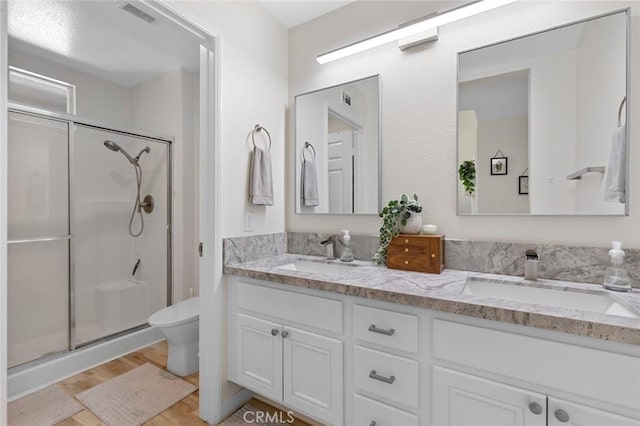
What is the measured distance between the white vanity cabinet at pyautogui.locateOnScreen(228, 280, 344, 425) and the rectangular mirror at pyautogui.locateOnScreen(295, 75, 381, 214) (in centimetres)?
71

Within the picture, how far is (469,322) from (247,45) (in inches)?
72.0

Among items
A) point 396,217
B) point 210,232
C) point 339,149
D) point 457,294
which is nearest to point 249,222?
point 210,232

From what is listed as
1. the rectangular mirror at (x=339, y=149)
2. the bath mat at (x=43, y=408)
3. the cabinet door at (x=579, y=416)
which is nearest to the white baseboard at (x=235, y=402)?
the bath mat at (x=43, y=408)

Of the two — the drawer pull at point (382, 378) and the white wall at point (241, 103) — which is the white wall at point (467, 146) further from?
the white wall at point (241, 103)

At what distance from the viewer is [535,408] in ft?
2.89

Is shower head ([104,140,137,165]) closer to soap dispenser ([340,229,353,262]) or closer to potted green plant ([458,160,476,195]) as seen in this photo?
soap dispenser ([340,229,353,262])

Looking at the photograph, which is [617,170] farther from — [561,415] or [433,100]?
[561,415]

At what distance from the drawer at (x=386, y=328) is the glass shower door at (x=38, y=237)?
231 centimetres

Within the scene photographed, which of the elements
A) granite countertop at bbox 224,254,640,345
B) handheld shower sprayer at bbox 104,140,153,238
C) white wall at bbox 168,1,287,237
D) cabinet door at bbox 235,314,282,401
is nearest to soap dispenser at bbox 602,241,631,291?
granite countertop at bbox 224,254,640,345

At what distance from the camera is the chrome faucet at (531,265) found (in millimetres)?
1271

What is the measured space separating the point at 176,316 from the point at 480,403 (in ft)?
6.09

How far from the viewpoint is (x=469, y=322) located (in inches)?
38.9

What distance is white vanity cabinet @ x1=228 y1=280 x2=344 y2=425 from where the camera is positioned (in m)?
1.28

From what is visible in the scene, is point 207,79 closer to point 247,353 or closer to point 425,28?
point 425,28
